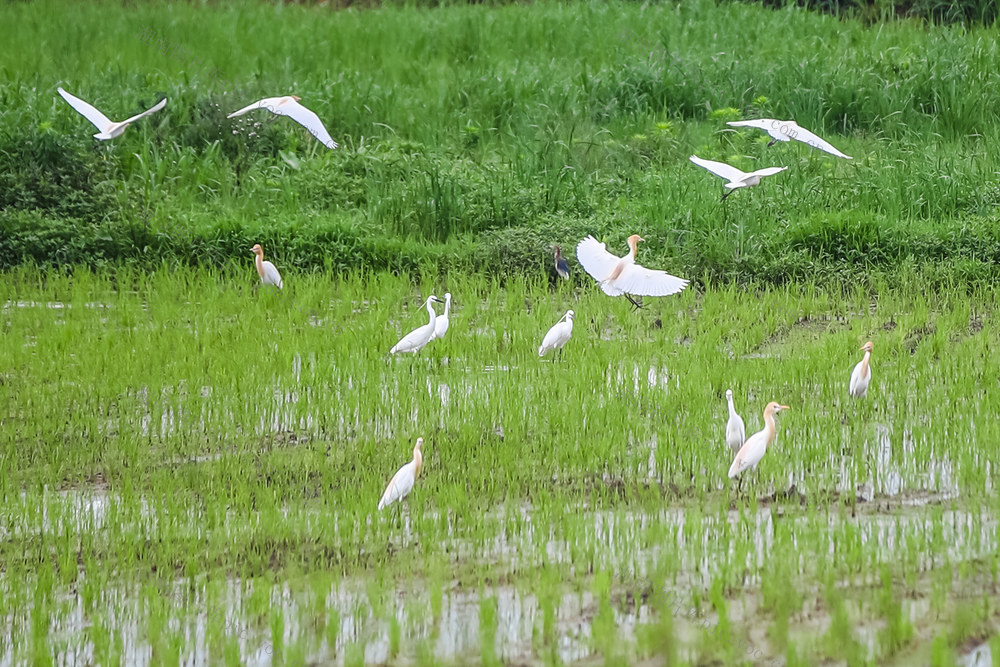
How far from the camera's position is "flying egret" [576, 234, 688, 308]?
6.17 metres

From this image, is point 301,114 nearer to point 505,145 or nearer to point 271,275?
point 271,275

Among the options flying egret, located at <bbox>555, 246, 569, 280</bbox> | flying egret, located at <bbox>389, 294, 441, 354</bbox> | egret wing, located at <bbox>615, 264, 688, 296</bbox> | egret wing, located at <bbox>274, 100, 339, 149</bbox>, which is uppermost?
egret wing, located at <bbox>274, 100, 339, 149</bbox>

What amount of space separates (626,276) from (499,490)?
6.06 ft

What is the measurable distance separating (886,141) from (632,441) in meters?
6.39

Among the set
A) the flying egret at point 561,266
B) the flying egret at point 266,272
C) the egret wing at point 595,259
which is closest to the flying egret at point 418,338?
the egret wing at point 595,259

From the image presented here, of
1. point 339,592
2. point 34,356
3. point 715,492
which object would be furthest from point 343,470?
point 34,356

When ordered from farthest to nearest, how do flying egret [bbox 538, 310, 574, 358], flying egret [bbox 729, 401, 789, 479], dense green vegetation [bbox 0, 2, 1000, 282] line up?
dense green vegetation [bbox 0, 2, 1000, 282] → flying egret [bbox 538, 310, 574, 358] → flying egret [bbox 729, 401, 789, 479]

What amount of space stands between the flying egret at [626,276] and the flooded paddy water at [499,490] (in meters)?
0.42

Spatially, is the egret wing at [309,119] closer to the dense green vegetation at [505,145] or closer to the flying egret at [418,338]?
the flying egret at [418,338]

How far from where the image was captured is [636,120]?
36.4 ft

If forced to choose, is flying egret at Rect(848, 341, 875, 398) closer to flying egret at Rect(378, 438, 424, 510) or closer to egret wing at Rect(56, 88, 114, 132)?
flying egret at Rect(378, 438, 424, 510)

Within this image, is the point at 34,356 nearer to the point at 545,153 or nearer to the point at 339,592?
the point at 339,592

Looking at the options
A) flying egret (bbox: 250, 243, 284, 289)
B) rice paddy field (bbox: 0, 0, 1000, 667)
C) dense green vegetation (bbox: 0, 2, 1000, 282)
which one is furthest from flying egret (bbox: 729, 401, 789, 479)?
flying egret (bbox: 250, 243, 284, 289)

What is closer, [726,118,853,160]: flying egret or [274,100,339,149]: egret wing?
[726,118,853,160]: flying egret
